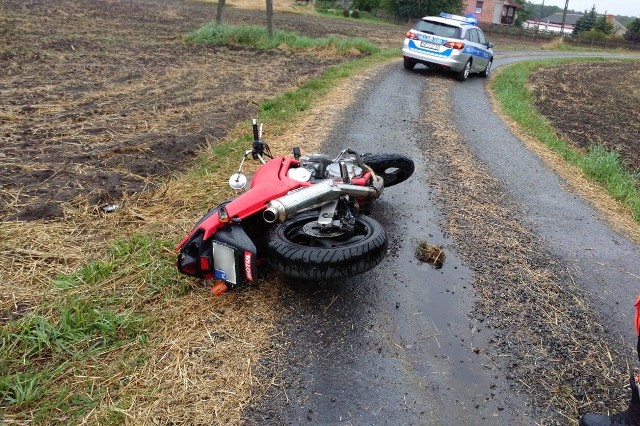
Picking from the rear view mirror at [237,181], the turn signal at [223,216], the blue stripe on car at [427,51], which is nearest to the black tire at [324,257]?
the turn signal at [223,216]

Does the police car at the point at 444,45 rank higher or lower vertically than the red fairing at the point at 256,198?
higher

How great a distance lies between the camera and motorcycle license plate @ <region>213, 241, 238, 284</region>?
3.63m

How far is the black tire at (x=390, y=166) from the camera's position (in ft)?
18.5

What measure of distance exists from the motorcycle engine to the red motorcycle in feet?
0.05

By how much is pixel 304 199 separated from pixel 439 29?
12571 millimetres

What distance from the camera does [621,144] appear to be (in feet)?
36.3

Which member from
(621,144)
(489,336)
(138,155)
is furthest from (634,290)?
(621,144)

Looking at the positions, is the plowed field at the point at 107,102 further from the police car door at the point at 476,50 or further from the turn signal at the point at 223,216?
the police car door at the point at 476,50

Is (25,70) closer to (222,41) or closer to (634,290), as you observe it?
(222,41)

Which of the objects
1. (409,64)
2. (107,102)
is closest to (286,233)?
(107,102)

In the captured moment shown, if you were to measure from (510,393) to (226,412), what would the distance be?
165cm

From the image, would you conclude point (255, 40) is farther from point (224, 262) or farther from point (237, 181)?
point (224, 262)

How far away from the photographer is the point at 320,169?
4.57 meters

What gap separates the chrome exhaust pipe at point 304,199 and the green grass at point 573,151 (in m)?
4.18
